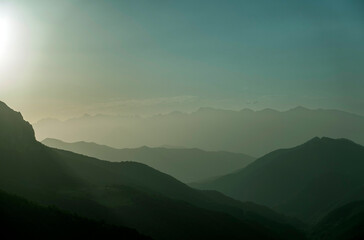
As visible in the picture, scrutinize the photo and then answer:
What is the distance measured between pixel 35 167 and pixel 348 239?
98033mm

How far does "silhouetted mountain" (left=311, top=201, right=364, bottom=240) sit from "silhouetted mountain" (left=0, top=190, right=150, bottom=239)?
256ft

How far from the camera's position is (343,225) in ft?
470

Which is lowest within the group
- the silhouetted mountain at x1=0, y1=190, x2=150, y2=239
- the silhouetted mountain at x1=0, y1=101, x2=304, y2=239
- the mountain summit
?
the silhouetted mountain at x1=0, y1=190, x2=150, y2=239

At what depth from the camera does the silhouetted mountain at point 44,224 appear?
55.8 meters

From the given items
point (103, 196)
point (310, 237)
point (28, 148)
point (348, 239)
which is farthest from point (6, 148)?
point (310, 237)

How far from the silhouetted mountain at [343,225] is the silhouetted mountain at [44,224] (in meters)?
78.1

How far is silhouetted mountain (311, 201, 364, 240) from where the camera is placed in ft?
405

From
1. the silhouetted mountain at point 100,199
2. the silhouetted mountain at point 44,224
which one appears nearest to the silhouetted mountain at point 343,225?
the silhouetted mountain at point 100,199

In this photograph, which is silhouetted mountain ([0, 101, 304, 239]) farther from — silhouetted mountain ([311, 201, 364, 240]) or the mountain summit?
silhouetted mountain ([311, 201, 364, 240])

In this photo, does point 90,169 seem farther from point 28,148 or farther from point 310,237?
point 310,237

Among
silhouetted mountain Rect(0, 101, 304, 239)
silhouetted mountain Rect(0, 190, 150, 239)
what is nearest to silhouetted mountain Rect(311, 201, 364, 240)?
silhouetted mountain Rect(0, 101, 304, 239)

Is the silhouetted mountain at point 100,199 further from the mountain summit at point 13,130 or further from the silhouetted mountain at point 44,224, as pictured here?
the silhouetted mountain at point 44,224

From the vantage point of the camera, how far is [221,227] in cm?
10681

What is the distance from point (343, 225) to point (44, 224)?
119755 millimetres
